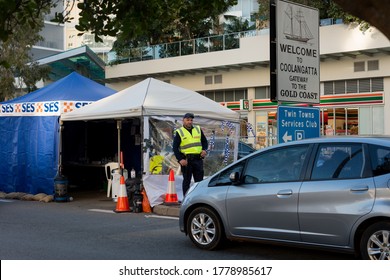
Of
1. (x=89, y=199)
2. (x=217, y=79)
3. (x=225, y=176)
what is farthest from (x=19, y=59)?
(x=225, y=176)

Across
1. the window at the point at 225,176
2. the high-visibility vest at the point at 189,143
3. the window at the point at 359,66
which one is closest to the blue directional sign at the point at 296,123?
the high-visibility vest at the point at 189,143

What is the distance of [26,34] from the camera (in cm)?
2692

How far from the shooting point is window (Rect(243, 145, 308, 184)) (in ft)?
21.8

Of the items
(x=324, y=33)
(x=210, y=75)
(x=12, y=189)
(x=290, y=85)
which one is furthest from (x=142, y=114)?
(x=210, y=75)

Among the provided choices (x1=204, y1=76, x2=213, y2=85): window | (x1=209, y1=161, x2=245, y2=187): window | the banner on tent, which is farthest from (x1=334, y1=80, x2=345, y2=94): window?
(x1=209, y1=161, x2=245, y2=187): window

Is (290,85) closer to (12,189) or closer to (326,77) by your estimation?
(12,189)

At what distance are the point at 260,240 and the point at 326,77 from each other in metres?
21.0

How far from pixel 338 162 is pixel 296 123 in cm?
419

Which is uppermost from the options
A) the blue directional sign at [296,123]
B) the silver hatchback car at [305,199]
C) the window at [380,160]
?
the blue directional sign at [296,123]

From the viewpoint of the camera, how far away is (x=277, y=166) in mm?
6848

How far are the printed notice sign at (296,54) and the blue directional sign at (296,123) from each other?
0.67ft

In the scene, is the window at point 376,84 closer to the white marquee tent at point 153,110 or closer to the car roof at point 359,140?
the white marquee tent at point 153,110

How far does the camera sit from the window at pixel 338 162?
6168 mm

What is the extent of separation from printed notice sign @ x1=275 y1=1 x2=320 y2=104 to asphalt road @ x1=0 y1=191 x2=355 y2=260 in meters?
3.46
